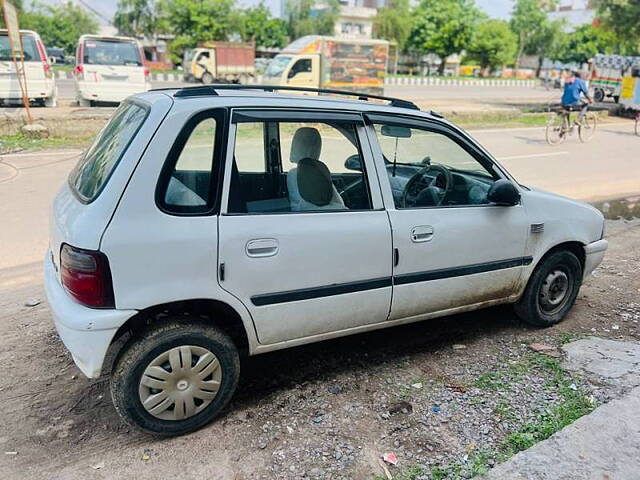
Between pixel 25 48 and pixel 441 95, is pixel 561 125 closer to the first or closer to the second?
pixel 25 48

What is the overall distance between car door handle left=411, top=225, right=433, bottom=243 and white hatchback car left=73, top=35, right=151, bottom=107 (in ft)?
44.7

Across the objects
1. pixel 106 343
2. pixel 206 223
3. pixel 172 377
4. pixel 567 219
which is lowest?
pixel 172 377

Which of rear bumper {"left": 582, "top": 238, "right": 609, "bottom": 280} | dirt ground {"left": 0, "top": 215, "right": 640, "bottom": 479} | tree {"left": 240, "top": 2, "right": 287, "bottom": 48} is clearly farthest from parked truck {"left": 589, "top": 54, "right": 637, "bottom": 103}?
tree {"left": 240, "top": 2, "right": 287, "bottom": 48}

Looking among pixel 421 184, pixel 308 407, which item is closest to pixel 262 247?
pixel 308 407

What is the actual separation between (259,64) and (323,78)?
17.6 metres

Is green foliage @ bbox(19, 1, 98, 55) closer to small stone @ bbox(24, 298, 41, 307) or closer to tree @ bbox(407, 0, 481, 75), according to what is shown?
tree @ bbox(407, 0, 481, 75)

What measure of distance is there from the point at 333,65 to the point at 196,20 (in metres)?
27.3

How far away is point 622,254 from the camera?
6.38m

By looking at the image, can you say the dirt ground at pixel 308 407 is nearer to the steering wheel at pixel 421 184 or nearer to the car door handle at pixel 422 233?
the car door handle at pixel 422 233

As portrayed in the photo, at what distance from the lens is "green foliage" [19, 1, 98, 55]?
65.9 metres

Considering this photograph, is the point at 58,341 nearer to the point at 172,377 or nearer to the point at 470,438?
the point at 172,377

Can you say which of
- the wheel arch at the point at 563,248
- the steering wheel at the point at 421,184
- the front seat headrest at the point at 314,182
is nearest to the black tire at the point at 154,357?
the front seat headrest at the point at 314,182

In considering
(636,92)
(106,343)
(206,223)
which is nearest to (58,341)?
(106,343)

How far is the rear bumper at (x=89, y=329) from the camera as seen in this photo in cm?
273
